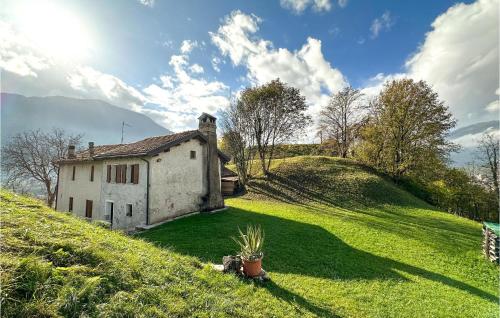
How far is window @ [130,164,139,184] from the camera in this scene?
16516mm

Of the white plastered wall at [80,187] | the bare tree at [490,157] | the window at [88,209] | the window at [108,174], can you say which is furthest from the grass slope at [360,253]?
the bare tree at [490,157]

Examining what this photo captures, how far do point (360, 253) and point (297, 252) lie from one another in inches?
118

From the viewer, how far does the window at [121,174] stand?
57.2ft

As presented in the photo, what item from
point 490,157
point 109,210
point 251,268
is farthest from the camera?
point 490,157

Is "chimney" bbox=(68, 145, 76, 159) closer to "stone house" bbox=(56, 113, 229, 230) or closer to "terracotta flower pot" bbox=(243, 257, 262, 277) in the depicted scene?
"stone house" bbox=(56, 113, 229, 230)

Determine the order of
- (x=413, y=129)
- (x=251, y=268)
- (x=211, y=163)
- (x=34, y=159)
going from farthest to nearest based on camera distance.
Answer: (x=34, y=159) < (x=413, y=129) < (x=211, y=163) < (x=251, y=268)

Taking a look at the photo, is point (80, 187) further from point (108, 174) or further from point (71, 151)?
point (108, 174)

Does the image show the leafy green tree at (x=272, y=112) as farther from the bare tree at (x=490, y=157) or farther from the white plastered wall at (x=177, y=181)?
the bare tree at (x=490, y=157)

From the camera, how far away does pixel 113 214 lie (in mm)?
18094

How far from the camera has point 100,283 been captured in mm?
4055

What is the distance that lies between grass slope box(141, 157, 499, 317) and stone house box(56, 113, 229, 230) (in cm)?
194

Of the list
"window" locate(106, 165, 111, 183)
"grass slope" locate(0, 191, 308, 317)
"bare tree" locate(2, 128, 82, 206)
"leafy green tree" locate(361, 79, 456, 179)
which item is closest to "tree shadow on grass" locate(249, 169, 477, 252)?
"leafy green tree" locate(361, 79, 456, 179)

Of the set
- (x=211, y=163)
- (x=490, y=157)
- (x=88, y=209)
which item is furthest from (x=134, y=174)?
(x=490, y=157)

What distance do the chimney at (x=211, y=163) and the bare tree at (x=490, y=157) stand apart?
31534 millimetres
